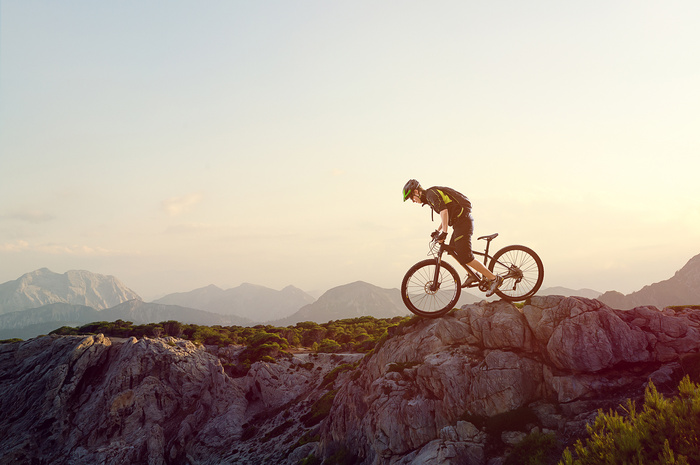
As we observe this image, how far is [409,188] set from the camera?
16.2m

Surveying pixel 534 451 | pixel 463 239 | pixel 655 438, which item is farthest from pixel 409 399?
pixel 655 438

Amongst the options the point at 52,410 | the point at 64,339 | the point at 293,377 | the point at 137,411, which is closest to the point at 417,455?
the point at 293,377

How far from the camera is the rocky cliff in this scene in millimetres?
16172

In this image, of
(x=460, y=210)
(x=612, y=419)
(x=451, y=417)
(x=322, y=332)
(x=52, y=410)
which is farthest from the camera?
(x=322, y=332)

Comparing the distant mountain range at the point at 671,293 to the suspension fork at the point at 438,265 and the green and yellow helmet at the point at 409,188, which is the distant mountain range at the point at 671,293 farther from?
the green and yellow helmet at the point at 409,188

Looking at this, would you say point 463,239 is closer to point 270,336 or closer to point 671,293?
point 270,336

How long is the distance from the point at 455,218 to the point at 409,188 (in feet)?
8.30

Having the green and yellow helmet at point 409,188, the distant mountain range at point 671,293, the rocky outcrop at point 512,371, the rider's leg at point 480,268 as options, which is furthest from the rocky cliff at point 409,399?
the distant mountain range at point 671,293

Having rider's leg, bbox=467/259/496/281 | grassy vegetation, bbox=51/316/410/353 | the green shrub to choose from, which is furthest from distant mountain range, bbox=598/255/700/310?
rider's leg, bbox=467/259/496/281

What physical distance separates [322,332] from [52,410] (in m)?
49.3

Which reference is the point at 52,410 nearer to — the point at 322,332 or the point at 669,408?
the point at 322,332

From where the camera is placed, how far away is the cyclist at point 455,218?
15.9 metres

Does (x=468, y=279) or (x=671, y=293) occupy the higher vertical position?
(x=468, y=279)

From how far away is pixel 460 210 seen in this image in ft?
52.7
